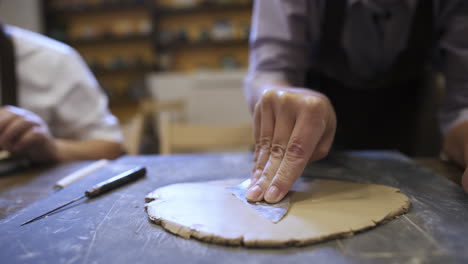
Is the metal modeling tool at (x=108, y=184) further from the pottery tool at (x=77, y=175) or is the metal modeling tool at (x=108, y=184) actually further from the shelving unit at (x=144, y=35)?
the shelving unit at (x=144, y=35)

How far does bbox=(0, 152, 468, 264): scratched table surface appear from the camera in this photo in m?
0.39

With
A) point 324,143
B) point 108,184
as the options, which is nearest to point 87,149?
point 108,184

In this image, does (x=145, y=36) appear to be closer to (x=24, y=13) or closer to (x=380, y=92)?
(x=24, y=13)

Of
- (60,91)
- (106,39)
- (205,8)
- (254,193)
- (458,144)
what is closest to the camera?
(254,193)

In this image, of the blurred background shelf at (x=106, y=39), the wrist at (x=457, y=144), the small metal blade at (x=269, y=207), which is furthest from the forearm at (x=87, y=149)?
the blurred background shelf at (x=106, y=39)

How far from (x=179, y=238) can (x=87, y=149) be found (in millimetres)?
723

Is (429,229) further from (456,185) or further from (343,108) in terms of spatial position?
(343,108)

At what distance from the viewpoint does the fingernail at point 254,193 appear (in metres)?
0.55

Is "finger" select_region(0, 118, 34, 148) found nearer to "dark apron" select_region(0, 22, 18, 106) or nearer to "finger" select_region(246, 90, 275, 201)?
"dark apron" select_region(0, 22, 18, 106)

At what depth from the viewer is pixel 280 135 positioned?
62 centimetres

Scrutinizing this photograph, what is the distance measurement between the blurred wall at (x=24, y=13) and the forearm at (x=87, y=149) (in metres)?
2.72

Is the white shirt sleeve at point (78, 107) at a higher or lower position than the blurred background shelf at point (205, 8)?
lower

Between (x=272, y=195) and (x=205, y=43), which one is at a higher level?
(x=205, y=43)

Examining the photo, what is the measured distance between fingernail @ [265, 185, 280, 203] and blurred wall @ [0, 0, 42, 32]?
345 centimetres
